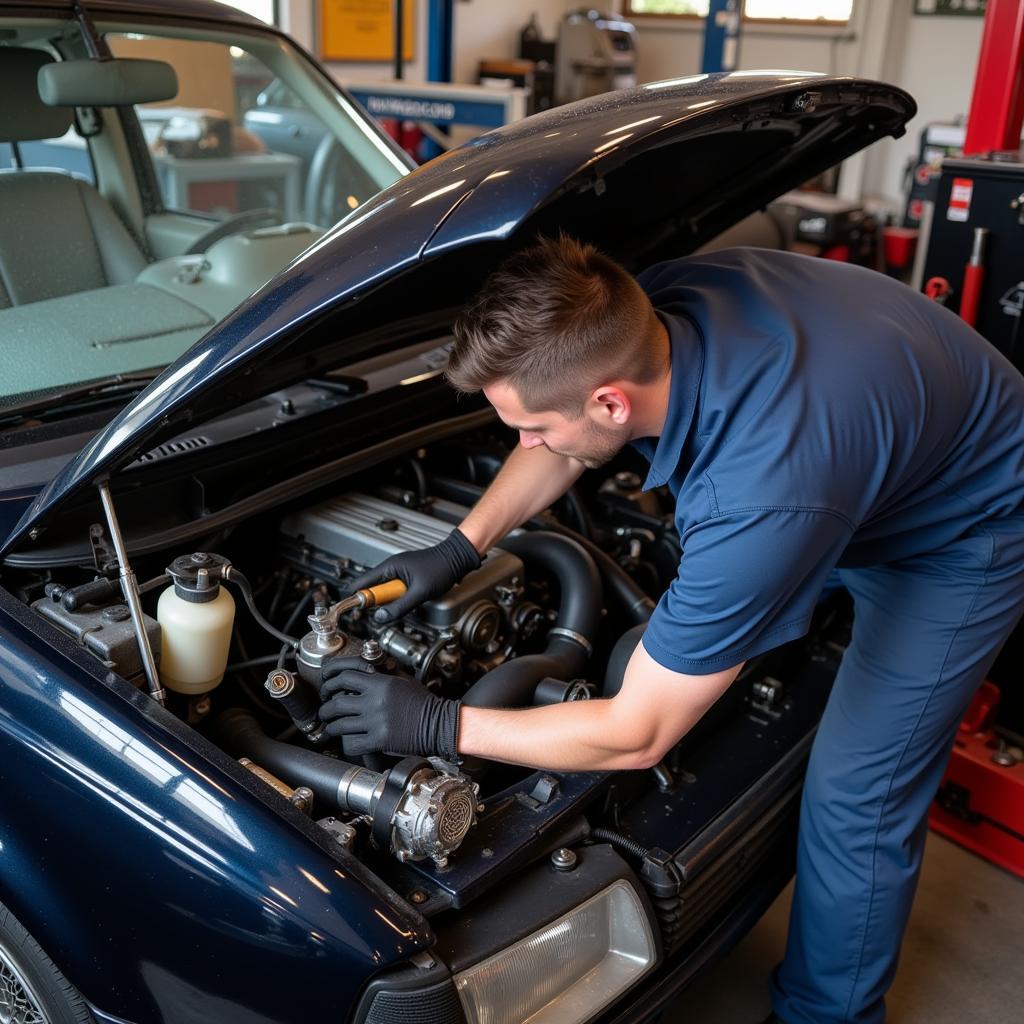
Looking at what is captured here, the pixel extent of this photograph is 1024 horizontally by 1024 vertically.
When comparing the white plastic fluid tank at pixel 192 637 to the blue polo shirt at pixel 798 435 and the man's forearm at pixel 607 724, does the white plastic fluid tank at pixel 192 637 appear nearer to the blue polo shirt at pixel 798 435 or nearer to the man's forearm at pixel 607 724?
the man's forearm at pixel 607 724

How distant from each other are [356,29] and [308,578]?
8215 millimetres

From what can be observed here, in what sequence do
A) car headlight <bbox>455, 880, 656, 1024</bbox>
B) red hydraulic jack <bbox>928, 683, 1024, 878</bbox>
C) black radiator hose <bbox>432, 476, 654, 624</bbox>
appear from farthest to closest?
red hydraulic jack <bbox>928, 683, 1024, 878</bbox>
black radiator hose <bbox>432, 476, 654, 624</bbox>
car headlight <bbox>455, 880, 656, 1024</bbox>

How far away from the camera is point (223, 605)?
169 cm

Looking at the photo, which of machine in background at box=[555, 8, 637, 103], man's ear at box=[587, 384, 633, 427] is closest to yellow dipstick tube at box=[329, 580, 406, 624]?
man's ear at box=[587, 384, 633, 427]

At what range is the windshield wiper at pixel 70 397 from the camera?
1875 millimetres

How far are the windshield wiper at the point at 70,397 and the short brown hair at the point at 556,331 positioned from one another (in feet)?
2.47

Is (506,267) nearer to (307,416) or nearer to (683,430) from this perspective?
(683,430)

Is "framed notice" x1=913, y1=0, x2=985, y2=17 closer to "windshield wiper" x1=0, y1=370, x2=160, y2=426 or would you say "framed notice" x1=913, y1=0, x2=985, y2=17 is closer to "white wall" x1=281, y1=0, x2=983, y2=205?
"white wall" x1=281, y1=0, x2=983, y2=205

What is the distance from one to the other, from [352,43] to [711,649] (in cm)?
883

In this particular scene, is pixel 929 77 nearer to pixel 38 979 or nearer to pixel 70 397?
pixel 70 397

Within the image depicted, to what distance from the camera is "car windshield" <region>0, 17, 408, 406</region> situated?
208cm

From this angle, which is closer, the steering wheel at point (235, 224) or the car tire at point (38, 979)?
the car tire at point (38, 979)

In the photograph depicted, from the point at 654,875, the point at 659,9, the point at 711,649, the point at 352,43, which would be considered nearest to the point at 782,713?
the point at 654,875

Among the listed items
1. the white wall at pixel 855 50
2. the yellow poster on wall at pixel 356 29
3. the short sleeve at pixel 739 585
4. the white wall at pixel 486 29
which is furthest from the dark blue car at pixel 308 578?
the white wall at pixel 486 29
